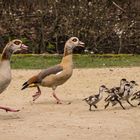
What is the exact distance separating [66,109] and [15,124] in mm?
1824

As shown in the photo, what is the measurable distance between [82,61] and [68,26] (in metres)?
3.31

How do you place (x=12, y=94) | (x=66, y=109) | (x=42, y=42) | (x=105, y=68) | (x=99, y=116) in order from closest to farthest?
(x=99, y=116), (x=66, y=109), (x=12, y=94), (x=105, y=68), (x=42, y=42)

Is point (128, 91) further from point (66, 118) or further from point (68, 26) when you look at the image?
point (68, 26)

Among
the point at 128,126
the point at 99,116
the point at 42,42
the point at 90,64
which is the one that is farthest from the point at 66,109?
the point at 42,42

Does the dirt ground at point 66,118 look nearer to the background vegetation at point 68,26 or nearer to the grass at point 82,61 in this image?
the grass at point 82,61

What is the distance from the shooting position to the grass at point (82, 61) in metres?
19.3

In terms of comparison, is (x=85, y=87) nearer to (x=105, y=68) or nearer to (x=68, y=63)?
(x=68, y=63)

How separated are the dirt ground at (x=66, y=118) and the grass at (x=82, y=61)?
3.51 metres

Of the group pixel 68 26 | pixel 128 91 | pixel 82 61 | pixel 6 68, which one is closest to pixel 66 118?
pixel 6 68

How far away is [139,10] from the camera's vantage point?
24.8 metres

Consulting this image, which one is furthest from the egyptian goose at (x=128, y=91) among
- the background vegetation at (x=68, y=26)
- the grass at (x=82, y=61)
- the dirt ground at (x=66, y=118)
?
the background vegetation at (x=68, y=26)

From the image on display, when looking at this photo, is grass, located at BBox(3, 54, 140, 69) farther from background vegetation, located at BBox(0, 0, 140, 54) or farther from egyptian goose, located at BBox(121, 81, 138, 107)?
egyptian goose, located at BBox(121, 81, 138, 107)

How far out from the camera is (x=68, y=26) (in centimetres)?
2361

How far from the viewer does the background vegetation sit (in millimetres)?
23781
